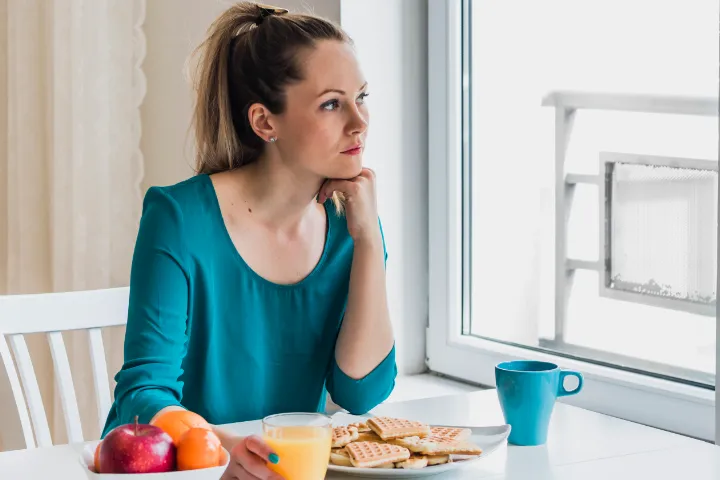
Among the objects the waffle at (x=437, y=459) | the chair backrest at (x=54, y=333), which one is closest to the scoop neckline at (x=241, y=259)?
the chair backrest at (x=54, y=333)

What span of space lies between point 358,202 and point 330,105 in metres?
0.14

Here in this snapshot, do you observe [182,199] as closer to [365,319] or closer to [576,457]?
[365,319]

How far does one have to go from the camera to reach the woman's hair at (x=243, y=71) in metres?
1.41

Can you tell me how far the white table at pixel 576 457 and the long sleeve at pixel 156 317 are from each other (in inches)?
4.0

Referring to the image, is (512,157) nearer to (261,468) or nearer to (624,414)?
(624,414)

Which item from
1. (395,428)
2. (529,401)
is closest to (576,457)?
(529,401)

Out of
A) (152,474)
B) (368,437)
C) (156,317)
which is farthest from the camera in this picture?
(156,317)

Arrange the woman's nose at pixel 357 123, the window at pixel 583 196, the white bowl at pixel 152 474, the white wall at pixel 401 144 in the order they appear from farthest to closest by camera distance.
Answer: the white wall at pixel 401 144 → the window at pixel 583 196 → the woman's nose at pixel 357 123 → the white bowl at pixel 152 474

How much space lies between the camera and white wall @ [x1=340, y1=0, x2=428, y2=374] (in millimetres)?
2041

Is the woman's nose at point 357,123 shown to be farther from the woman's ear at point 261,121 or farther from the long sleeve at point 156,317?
the long sleeve at point 156,317

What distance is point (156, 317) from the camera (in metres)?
1.28

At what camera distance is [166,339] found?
1.29m

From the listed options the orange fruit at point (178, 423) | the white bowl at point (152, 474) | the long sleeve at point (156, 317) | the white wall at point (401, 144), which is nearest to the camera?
the white bowl at point (152, 474)

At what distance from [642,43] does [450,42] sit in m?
0.48
